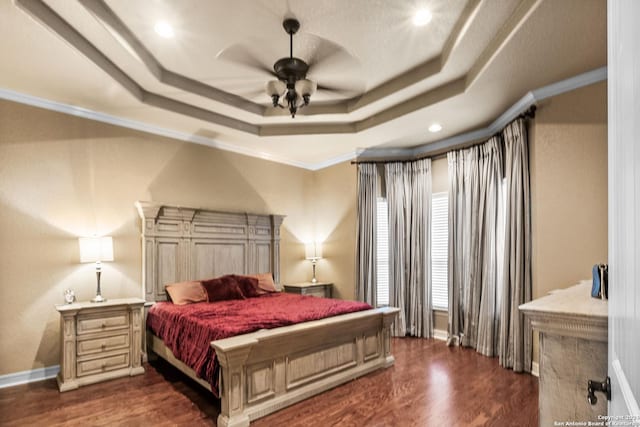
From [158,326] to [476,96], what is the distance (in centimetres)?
407

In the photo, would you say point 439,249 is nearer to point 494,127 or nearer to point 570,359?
point 494,127

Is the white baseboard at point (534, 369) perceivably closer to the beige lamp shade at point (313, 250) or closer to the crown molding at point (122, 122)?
the beige lamp shade at point (313, 250)

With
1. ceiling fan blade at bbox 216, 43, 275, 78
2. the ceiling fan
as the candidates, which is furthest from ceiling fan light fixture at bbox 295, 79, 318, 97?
ceiling fan blade at bbox 216, 43, 275, 78

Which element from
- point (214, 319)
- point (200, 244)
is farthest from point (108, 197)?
point (214, 319)

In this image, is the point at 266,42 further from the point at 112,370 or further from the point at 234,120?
the point at 112,370

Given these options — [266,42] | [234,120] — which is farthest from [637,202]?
[234,120]

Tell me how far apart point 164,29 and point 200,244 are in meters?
2.69

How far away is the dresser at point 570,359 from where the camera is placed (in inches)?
49.6

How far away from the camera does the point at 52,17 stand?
2496 mm

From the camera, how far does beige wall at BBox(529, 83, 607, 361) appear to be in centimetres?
305

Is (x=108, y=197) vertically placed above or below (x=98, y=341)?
above

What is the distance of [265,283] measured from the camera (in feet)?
16.4

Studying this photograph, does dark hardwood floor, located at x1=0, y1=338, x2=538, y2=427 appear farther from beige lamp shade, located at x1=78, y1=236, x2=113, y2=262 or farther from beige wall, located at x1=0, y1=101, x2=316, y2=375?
beige lamp shade, located at x1=78, y1=236, x2=113, y2=262

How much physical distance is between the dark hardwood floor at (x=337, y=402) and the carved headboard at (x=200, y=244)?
1169 millimetres
